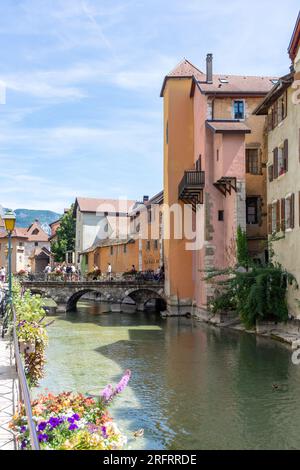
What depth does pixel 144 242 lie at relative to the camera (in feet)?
161

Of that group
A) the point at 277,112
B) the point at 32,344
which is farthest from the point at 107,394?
the point at 277,112

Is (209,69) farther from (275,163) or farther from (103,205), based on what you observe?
(103,205)

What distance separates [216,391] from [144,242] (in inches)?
1371

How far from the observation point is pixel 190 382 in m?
15.8

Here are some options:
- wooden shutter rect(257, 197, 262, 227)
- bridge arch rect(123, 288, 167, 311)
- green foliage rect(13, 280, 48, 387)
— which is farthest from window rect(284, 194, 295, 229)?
bridge arch rect(123, 288, 167, 311)

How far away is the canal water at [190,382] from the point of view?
11086 mm

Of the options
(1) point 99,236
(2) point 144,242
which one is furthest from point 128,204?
(2) point 144,242

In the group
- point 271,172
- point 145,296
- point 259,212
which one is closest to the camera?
point 271,172

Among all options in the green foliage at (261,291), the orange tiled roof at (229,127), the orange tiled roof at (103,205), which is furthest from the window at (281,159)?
the orange tiled roof at (103,205)

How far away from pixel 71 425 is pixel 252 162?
92.1 ft

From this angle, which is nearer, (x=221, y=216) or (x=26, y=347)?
(x=26, y=347)

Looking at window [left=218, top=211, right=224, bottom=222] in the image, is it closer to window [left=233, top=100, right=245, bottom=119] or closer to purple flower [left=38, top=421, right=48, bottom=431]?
window [left=233, top=100, right=245, bottom=119]
